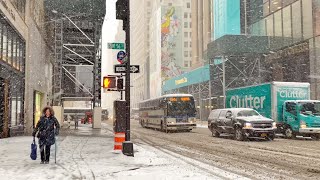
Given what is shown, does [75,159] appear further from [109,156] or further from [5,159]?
[5,159]

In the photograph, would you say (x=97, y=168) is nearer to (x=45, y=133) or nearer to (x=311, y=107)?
(x=45, y=133)

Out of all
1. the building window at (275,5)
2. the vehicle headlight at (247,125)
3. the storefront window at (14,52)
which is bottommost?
the vehicle headlight at (247,125)

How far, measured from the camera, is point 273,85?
886 inches

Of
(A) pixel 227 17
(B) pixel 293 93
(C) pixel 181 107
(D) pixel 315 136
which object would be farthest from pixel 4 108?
(A) pixel 227 17

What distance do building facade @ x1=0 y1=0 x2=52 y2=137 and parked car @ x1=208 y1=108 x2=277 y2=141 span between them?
40.2 ft

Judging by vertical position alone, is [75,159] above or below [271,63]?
below

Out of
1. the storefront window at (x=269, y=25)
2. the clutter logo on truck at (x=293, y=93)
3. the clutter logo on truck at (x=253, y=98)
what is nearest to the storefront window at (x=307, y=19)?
the storefront window at (x=269, y=25)

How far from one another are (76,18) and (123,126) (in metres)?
24.0

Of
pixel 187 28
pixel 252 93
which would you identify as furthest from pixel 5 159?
pixel 187 28

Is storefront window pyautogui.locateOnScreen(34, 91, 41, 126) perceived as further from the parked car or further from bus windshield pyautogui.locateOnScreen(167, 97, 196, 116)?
the parked car

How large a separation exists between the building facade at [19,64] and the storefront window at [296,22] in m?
26.7

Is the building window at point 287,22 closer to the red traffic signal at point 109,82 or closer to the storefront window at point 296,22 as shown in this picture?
the storefront window at point 296,22

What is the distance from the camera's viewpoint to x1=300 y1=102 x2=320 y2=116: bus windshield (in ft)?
69.1

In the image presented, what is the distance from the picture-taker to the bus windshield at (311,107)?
69.1ft
